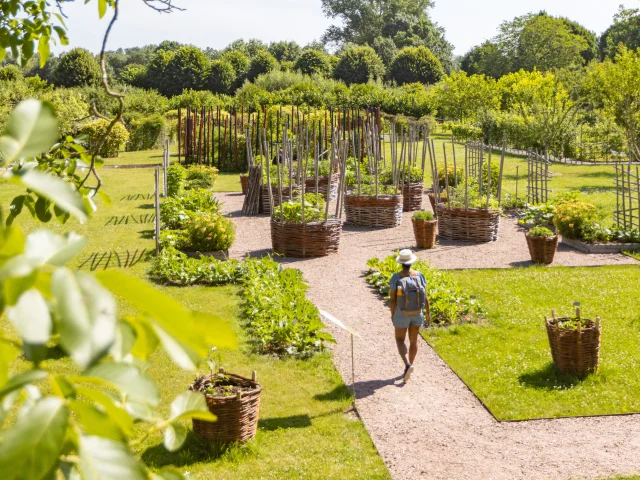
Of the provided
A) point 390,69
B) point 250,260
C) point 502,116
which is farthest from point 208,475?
point 390,69

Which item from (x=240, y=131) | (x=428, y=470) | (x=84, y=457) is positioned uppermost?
(x=240, y=131)

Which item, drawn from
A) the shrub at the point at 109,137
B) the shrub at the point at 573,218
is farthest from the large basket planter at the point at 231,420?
the shrub at the point at 109,137

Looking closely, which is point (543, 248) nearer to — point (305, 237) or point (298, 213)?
point (305, 237)

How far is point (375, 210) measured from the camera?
16.9 meters

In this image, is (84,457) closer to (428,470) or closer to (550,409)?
(428,470)

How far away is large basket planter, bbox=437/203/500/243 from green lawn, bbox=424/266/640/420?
2.49 meters

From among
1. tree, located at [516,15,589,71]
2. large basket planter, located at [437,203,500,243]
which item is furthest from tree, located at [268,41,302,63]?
large basket planter, located at [437,203,500,243]

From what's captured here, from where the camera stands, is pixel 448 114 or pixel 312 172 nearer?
pixel 312 172

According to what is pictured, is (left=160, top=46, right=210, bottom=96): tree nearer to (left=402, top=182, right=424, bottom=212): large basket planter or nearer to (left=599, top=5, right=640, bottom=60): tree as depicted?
(left=599, top=5, right=640, bottom=60): tree

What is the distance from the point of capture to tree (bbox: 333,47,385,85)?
59594 millimetres

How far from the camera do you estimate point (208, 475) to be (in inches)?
234

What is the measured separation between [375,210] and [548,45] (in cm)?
5322

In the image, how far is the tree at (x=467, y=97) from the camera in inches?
1580

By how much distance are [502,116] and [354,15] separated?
60942 millimetres
